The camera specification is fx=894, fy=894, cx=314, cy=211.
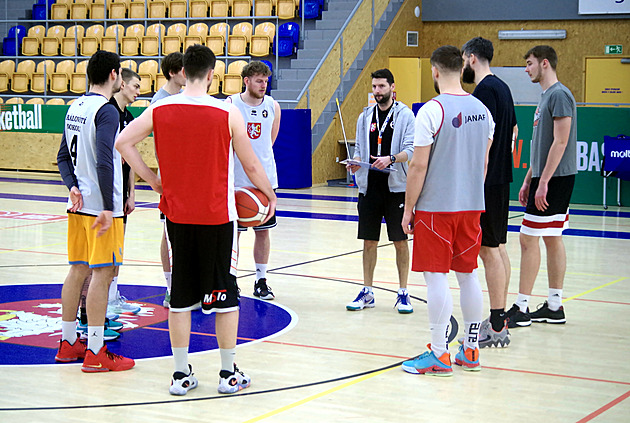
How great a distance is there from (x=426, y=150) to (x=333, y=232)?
245 inches

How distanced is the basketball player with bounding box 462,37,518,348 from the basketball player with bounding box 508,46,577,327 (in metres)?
0.50

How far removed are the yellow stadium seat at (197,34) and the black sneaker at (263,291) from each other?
40.7 ft

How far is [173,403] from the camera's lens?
15.6 ft

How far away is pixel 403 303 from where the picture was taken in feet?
23.2

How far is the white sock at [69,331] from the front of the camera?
18.3ft

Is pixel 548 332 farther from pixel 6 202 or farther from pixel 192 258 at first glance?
pixel 6 202

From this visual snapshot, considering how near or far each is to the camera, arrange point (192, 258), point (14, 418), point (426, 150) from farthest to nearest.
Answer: point (426, 150) < point (192, 258) < point (14, 418)

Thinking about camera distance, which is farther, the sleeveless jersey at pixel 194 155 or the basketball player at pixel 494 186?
the basketball player at pixel 494 186

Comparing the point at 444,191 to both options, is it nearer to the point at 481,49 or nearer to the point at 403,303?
the point at 481,49

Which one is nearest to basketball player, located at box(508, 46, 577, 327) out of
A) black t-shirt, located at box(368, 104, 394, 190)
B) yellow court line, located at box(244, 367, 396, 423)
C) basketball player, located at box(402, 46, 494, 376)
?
black t-shirt, located at box(368, 104, 394, 190)

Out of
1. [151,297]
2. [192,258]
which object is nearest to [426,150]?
[192,258]

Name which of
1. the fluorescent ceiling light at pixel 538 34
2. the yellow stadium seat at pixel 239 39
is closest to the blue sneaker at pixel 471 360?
the yellow stadium seat at pixel 239 39

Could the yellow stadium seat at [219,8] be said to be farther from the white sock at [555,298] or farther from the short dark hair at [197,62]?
the short dark hair at [197,62]

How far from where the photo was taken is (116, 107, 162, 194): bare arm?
16.2 feet
